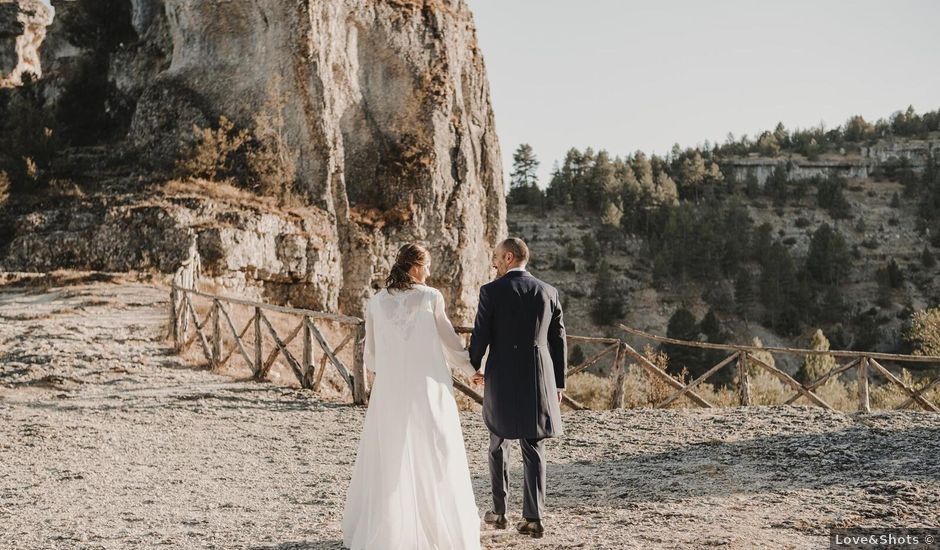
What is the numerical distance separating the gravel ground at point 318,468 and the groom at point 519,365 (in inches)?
22.9

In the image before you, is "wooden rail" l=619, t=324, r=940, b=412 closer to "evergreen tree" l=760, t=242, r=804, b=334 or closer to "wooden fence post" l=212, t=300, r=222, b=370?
"wooden fence post" l=212, t=300, r=222, b=370

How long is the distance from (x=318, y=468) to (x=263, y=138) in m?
20.1

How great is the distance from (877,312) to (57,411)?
77.9 meters

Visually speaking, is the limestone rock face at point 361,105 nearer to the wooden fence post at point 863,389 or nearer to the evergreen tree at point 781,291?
the wooden fence post at point 863,389

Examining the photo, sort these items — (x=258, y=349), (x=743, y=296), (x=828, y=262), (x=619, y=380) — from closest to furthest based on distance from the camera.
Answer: (x=619, y=380) < (x=258, y=349) < (x=743, y=296) < (x=828, y=262)

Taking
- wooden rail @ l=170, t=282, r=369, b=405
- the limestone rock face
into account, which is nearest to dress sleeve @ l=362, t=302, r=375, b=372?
wooden rail @ l=170, t=282, r=369, b=405

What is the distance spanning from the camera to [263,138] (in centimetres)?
2652

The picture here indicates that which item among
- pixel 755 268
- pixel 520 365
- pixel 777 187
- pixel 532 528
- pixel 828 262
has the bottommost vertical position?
pixel 755 268

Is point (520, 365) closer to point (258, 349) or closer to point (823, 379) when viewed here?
point (823, 379)

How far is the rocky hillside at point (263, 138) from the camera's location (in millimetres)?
23156

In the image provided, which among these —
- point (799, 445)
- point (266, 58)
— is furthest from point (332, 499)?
point (266, 58)

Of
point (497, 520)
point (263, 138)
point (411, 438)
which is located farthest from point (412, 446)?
point (263, 138)

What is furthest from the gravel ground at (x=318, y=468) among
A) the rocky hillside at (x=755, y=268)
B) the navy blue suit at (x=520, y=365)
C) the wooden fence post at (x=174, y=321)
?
the rocky hillside at (x=755, y=268)

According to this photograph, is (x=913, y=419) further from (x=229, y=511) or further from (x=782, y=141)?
(x=782, y=141)
